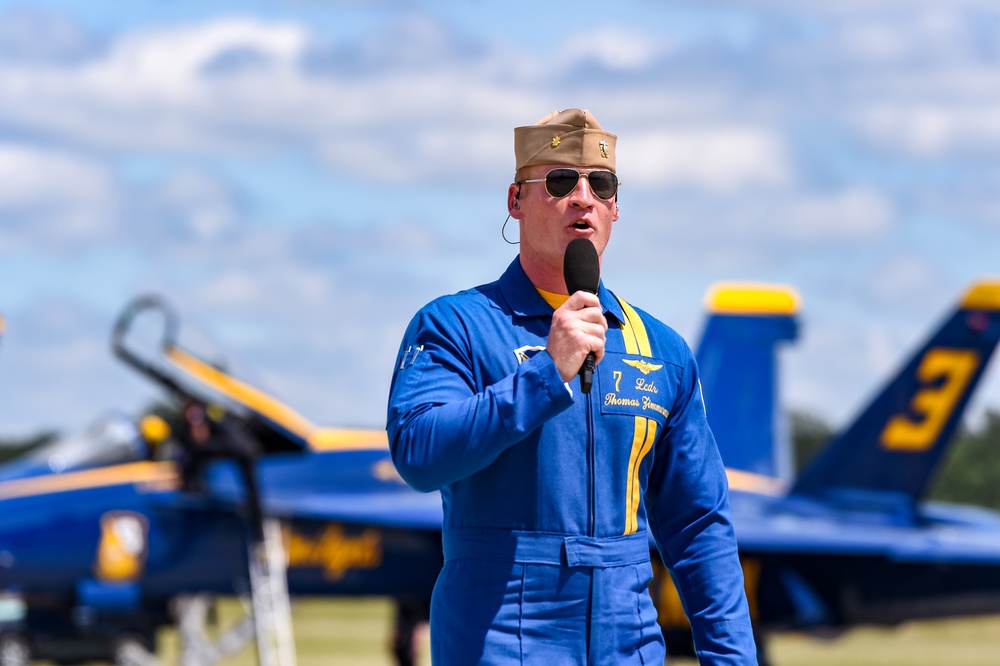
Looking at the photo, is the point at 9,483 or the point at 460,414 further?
the point at 9,483

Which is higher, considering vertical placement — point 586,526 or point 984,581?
point 586,526

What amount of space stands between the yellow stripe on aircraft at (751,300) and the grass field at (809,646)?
3522 millimetres

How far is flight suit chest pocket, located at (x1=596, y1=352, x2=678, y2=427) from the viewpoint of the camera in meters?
3.03

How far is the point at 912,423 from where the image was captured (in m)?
14.1

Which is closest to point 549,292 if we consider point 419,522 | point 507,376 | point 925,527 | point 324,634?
point 507,376

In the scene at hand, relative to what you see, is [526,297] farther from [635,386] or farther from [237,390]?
[237,390]

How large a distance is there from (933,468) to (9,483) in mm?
8597

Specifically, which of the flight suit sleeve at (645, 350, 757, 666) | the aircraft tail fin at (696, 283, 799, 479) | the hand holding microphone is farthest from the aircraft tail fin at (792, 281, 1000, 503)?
the hand holding microphone

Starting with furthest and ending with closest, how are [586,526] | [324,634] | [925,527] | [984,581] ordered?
1. [324,634]
2. [925,527]
3. [984,581]
4. [586,526]

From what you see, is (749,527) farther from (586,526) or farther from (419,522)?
(586,526)

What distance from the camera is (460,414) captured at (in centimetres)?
277

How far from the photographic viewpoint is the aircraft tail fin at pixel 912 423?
1386 centimetres

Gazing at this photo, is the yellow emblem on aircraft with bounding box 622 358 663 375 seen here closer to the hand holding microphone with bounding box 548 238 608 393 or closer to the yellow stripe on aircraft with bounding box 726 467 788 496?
the hand holding microphone with bounding box 548 238 608 393

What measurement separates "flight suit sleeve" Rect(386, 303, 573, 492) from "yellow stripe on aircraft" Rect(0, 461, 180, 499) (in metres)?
10.7
